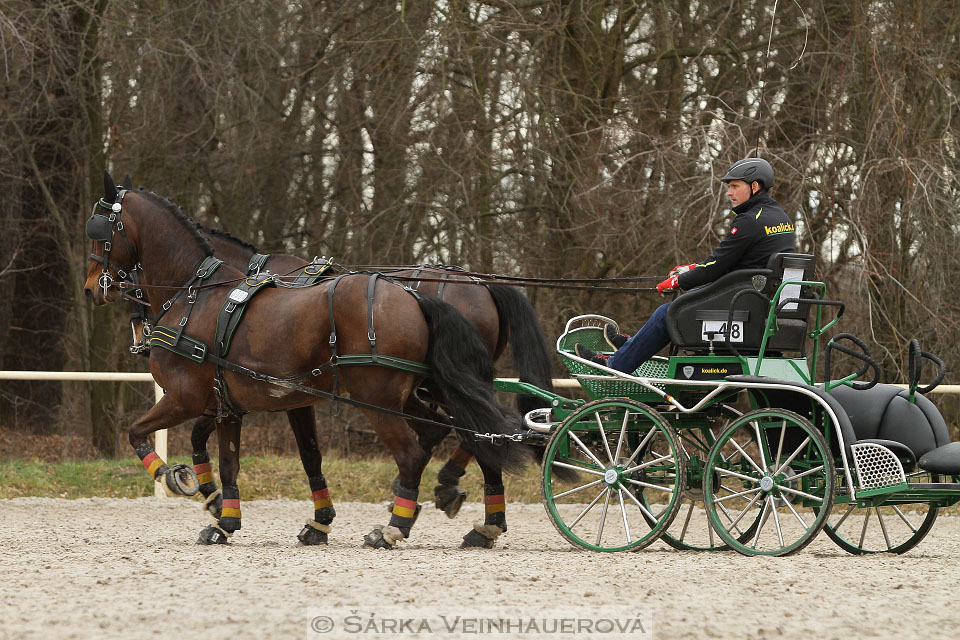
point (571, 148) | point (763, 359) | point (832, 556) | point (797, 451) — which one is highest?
point (571, 148)

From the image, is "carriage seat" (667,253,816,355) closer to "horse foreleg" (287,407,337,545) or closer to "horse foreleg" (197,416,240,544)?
"horse foreleg" (287,407,337,545)

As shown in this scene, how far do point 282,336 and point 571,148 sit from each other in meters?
5.44

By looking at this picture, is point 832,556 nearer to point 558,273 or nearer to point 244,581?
point 244,581

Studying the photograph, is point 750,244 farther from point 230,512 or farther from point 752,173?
point 230,512

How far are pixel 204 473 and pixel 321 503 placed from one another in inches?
34.2

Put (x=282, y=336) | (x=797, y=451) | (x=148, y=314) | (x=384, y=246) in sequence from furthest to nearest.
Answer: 1. (x=384, y=246)
2. (x=148, y=314)
3. (x=282, y=336)
4. (x=797, y=451)

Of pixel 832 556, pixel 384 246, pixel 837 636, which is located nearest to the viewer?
pixel 837 636

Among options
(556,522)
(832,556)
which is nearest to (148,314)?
(556,522)

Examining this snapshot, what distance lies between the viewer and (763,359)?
645 cm

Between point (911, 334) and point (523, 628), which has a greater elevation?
point (911, 334)

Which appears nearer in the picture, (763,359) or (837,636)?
(837,636)

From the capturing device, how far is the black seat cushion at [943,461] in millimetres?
6105

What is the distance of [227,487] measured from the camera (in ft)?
25.2

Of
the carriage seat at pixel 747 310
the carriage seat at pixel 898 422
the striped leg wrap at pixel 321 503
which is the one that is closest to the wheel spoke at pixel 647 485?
the carriage seat at pixel 747 310
